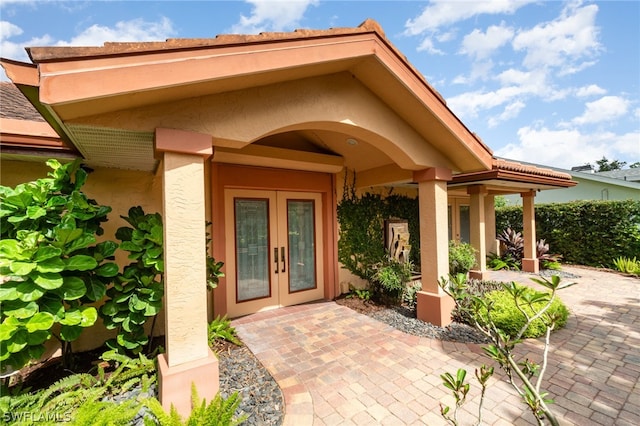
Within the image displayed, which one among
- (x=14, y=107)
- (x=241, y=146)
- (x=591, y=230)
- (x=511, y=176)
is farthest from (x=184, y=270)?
(x=591, y=230)

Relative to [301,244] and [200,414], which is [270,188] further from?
[200,414]

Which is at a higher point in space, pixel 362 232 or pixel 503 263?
pixel 362 232

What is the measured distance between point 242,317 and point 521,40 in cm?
908

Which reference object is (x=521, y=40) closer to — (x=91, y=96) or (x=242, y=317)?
(x=91, y=96)

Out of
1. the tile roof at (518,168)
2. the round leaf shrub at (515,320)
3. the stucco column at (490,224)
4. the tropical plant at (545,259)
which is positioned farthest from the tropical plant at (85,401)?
the tropical plant at (545,259)

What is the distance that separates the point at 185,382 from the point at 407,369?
305cm

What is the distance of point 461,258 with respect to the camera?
8516 mm

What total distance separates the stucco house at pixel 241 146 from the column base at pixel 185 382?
0.5 inches

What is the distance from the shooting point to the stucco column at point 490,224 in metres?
12.1

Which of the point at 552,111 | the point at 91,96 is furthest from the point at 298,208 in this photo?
the point at 552,111

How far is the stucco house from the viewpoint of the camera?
272 centimetres

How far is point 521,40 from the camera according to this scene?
6.12 m

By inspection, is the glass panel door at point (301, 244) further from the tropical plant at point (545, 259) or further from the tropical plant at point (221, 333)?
the tropical plant at point (545, 259)

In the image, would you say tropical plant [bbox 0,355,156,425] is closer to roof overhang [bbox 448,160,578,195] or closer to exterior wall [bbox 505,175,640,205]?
roof overhang [bbox 448,160,578,195]
